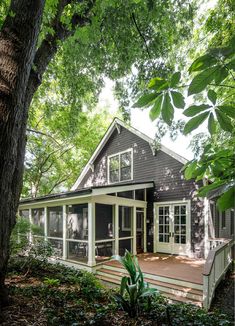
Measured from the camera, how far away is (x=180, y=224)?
10055mm

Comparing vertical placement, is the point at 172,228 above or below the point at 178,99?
below

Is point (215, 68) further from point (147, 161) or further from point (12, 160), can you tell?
point (147, 161)

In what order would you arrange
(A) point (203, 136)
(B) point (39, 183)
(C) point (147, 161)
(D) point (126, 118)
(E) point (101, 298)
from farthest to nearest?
1. (B) point (39, 183)
2. (C) point (147, 161)
3. (A) point (203, 136)
4. (D) point (126, 118)
5. (E) point (101, 298)

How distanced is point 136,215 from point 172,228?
66.8 inches

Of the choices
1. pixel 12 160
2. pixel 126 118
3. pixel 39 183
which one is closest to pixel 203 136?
pixel 126 118

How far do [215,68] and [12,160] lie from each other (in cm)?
189

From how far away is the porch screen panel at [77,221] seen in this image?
383 inches

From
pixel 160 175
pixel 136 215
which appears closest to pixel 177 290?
pixel 136 215

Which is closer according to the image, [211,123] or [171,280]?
[211,123]

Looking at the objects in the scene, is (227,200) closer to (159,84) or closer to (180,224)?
(159,84)

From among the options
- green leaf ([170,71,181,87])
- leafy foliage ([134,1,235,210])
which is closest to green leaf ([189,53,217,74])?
leafy foliage ([134,1,235,210])

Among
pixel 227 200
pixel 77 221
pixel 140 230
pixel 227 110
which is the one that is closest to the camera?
pixel 227 200

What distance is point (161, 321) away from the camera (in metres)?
2.79

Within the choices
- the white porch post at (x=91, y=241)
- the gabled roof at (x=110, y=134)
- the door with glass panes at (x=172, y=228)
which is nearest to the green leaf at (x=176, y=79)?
the white porch post at (x=91, y=241)
